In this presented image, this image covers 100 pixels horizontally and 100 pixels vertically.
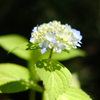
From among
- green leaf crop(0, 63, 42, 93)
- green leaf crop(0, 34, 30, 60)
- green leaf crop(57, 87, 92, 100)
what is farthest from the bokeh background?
green leaf crop(57, 87, 92, 100)

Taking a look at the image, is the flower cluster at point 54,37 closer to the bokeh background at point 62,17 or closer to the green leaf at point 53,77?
the green leaf at point 53,77

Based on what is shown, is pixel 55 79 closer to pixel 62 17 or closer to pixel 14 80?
pixel 14 80

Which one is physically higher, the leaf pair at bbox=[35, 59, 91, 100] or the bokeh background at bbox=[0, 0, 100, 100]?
the bokeh background at bbox=[0, 0, 100, 100]

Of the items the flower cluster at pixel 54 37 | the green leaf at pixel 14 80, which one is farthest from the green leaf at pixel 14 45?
the flower cluster at pixel 54 37

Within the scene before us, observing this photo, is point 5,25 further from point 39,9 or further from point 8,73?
point 8,73

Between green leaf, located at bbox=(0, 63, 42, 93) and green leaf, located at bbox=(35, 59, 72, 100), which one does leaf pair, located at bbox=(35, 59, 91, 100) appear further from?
green leaf, located at bbox=(0, 63, 42, 93)

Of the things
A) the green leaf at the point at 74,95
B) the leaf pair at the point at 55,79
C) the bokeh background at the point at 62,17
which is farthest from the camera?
the bokeh background at the point at 62,17
